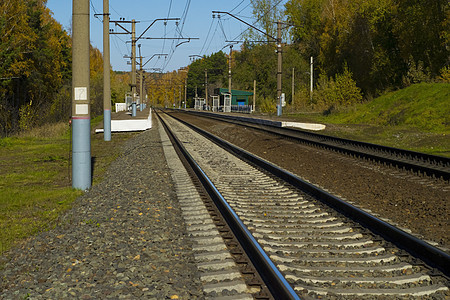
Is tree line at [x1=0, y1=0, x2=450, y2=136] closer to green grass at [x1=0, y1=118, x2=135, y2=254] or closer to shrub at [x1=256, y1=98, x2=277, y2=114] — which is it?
shrub at [x1=256, y1=98, x2=277, y2=114]

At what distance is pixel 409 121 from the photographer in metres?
26.9

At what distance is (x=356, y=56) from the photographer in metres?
53.1

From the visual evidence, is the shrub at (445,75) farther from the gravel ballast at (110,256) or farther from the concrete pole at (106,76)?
the gravel ballast at (110,256)

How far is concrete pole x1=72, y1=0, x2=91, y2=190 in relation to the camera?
10586mm

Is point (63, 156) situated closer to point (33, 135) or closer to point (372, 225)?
point (33, 135)

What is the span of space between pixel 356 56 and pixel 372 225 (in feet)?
160

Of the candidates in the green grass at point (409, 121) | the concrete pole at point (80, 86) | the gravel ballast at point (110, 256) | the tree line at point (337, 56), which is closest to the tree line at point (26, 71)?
the tree line at point (337, 56)

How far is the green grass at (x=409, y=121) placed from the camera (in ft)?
65.9

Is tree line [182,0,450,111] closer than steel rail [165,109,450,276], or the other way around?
steel rail [165,109,450,276]

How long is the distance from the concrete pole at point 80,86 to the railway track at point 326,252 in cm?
307

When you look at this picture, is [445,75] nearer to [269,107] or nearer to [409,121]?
[409,121]

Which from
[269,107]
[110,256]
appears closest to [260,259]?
[110,256]

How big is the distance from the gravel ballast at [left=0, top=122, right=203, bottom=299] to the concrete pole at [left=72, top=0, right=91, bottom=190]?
145 cm

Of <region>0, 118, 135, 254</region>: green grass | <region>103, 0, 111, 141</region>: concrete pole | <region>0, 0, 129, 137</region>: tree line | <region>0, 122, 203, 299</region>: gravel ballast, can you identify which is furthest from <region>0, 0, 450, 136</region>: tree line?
<region>0, 122, 203, 299</region>: gravel ballast
